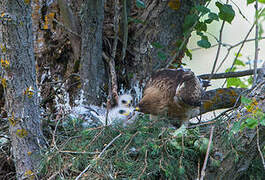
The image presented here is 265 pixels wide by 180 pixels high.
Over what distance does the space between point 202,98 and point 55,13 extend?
1.46 meters

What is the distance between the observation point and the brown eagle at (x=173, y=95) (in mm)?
2559

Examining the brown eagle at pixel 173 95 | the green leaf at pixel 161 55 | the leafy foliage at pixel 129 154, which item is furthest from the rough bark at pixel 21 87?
the green leaf at pixel 161 55

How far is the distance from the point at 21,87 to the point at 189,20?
142 centimetres

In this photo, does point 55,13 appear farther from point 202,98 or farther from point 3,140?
point 202,98

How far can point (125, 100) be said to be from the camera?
2.59 meters

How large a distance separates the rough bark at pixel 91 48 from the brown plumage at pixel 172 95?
390mm

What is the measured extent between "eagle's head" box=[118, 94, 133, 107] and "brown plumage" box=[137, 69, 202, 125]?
0.10m

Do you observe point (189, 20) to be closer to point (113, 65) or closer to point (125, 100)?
point (113, 65)

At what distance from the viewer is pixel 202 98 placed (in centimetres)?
270

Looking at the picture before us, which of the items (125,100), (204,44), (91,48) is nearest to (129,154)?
(125,100)

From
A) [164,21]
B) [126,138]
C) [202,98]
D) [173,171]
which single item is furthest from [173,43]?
[173,171]

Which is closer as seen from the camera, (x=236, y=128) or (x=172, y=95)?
(x=236, y=128)

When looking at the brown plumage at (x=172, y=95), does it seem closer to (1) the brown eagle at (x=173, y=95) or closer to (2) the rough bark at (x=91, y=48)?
(1) the brown eagle at (x=173, y=95)

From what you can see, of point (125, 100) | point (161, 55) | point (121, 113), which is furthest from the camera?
point (161, 55)
